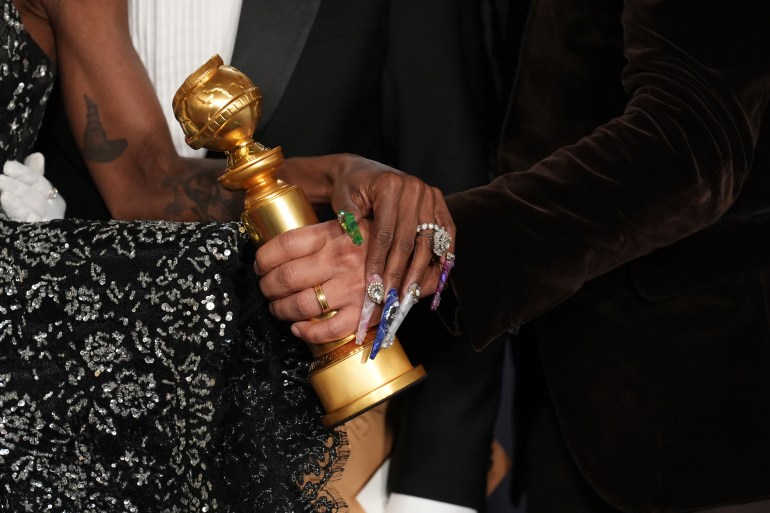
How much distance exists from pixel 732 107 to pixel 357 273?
48cm

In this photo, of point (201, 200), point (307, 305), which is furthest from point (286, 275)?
point (201, 200)

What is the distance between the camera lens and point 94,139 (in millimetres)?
1232

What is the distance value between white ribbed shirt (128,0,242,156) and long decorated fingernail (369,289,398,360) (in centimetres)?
55

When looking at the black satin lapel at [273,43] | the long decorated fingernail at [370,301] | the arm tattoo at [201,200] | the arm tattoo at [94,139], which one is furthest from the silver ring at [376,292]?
the arm tattoo at [94,139]

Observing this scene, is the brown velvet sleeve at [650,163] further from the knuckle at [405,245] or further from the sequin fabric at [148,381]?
the sequin fabric at [148,381]

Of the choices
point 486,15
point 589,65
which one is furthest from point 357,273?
point 486,15

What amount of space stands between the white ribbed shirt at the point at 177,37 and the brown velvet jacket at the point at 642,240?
0.40 metres

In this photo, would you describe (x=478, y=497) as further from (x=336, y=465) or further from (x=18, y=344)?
(x=18, y=344)

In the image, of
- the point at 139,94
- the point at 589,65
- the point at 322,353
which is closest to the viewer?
the point at 322,353

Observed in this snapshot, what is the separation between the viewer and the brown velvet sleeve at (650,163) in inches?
37.1

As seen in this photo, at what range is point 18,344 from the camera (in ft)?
2.80

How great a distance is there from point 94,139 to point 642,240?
73cm

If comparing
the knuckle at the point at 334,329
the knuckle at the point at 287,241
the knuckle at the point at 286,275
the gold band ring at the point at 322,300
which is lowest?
the knuckle at the point at 334,329

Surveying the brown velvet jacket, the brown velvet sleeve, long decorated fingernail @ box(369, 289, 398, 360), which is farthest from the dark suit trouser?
long decorated fingernail @ box(369, 289, 398, 360)
